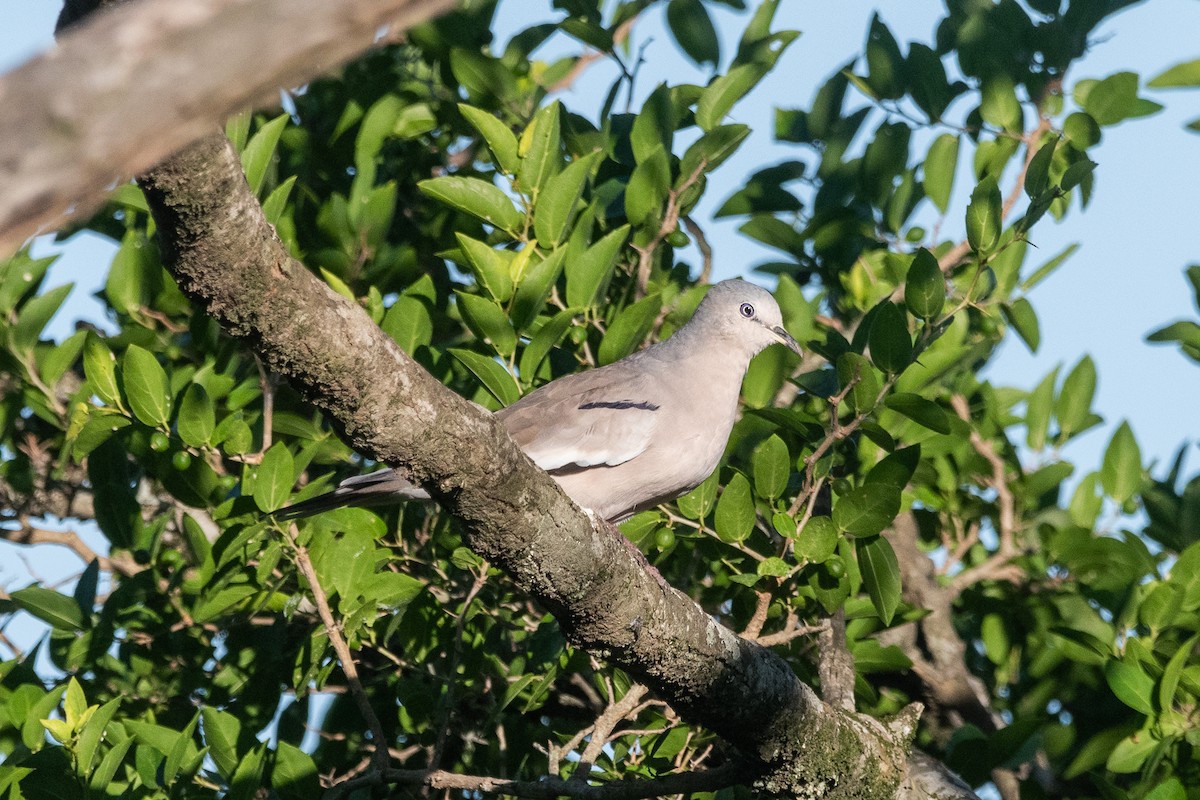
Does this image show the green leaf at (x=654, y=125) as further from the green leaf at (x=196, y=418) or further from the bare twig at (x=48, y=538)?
the bare twig at (x=48, y=538)

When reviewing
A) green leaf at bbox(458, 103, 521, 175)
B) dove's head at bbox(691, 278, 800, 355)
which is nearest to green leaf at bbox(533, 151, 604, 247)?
green leaf at bbox(458, 103, 521, 175)

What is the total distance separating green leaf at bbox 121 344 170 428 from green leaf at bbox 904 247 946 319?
2273mm

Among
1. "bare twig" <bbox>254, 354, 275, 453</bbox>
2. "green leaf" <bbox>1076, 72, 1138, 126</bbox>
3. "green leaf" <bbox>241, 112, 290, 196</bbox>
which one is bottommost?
"bare twig" <bbox>254, 354, 275, 453</bbox>

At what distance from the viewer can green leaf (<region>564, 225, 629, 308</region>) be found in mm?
3939

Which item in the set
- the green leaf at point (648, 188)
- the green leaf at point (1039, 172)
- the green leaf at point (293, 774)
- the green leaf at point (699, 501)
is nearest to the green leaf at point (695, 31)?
the green leaf at point (648, 188)

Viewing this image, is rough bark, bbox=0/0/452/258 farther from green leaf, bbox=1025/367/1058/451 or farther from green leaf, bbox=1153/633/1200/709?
green leaf, bbox=1025/367/1058/451

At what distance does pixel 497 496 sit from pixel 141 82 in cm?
147

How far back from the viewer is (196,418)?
→ 375 cm

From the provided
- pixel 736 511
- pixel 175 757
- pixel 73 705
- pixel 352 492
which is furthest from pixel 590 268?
pixel 73 705

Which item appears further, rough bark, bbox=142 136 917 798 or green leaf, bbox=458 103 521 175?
green leaf, bbox=458 103 521 175

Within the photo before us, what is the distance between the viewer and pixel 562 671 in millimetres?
3826

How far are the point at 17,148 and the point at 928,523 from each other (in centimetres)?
450

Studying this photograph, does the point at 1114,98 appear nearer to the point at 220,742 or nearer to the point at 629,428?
the point at 629,428

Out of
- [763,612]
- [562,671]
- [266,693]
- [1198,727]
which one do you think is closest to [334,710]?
[266,693]
